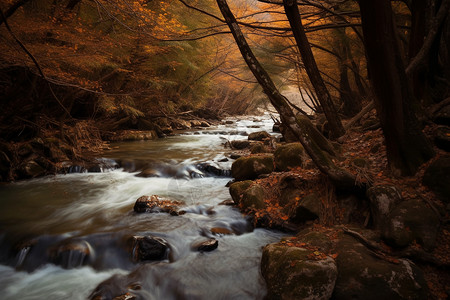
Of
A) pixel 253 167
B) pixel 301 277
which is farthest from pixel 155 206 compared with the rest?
pixel 301 277

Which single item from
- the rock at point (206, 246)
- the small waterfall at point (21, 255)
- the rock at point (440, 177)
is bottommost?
the small waterfall at point (21, 255)

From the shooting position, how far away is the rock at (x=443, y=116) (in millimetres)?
4948

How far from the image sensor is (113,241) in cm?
485

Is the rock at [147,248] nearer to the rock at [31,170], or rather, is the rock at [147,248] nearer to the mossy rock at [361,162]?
the mossy rock at [361,162]

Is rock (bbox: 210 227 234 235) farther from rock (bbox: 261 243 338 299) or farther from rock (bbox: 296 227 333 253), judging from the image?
rock (bbox: 261 243 338 299)

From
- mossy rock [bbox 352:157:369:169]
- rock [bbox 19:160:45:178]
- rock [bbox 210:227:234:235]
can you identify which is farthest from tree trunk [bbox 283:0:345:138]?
rock [bbox 19:160:45:178]

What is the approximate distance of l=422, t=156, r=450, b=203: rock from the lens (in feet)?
12.1

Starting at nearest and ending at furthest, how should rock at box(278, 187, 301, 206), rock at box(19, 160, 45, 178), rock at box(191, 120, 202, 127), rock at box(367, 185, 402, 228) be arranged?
rock at box(367, 185, 402, 228), rock at box(278, 187, 301, 206), rock at box(19, 160, 45, 178), rock at box(191, 120, 202, 127)

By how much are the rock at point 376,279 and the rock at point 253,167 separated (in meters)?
3.91

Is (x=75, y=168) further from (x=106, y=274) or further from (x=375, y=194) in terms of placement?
(x=375, y=194)

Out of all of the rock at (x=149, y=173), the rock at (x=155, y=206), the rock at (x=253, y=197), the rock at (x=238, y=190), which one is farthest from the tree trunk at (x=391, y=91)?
the rock at (x=149, y=173)

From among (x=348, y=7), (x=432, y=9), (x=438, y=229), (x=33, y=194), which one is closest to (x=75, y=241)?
(x=33, y=194)

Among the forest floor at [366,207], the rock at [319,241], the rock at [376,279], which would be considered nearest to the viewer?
the rock at [376,279]

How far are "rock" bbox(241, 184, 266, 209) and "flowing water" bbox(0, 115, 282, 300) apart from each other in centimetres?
33
